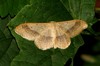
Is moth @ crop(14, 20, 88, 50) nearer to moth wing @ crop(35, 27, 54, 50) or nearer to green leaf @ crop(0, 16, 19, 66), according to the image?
moth wing @ crop(35, 27, 54, 50)

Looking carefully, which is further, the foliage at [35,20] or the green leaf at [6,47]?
the green leaf at [6,47]

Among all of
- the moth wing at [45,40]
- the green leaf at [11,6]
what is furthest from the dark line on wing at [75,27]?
the green leaf at [11,6]

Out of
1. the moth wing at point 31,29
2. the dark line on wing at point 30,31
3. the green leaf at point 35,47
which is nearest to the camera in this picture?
the green leaf at point 35,47

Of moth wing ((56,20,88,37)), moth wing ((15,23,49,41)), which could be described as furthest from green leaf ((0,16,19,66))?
moth wing ((56,20,88,37))

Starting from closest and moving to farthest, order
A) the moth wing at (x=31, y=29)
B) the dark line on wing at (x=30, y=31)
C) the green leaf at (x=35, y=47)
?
1. the green leaf at (x=35, y=47)
2. the moth wing at (x=31, y=29)
3. the dark line on wing at (x=30, y=31)

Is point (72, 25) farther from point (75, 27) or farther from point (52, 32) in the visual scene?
point (52, 32)

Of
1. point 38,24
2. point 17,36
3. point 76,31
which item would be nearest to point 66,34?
point 76,31

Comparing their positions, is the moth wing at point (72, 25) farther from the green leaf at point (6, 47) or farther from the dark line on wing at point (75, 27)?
the green leaf at point (6, 47)
